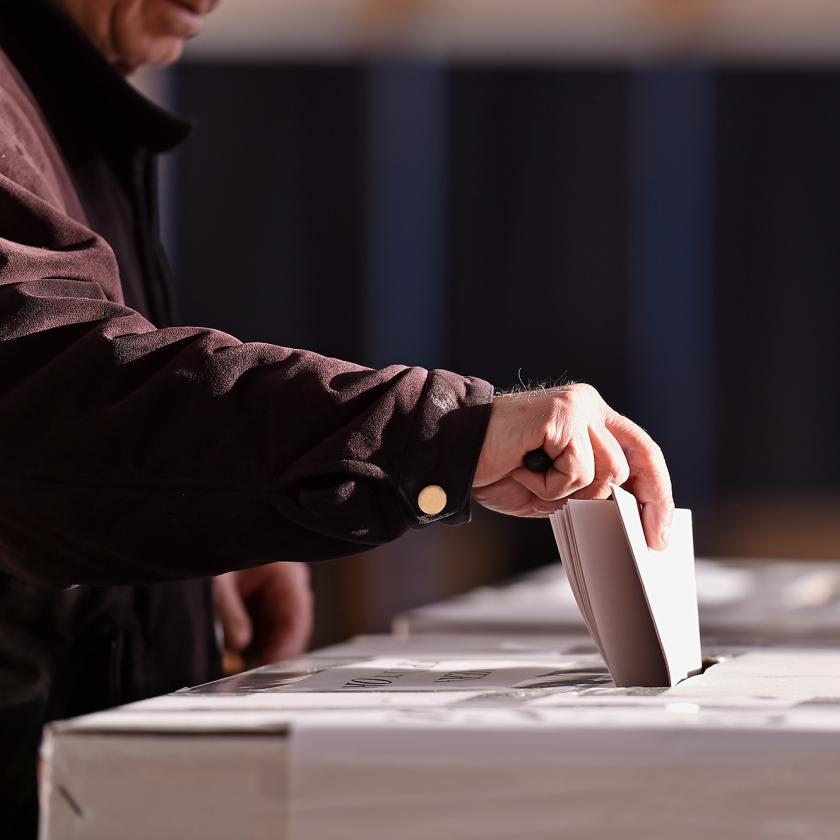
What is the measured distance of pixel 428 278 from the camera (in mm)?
4926

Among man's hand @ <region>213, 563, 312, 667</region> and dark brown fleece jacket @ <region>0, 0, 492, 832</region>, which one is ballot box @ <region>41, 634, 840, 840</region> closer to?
dark brown fleece jacket @ <region>0, 0, 492, 832</region>

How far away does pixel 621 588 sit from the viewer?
84cm

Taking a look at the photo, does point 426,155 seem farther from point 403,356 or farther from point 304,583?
point 304,583

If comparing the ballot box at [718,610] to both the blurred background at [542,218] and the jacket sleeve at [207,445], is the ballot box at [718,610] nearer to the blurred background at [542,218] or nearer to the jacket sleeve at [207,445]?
the jacket sleeve at [207,445]

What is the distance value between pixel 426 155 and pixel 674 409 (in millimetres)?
1322

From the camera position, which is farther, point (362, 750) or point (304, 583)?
point (304, 583)

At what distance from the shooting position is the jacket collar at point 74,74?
3.78 ft

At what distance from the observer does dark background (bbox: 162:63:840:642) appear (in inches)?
188

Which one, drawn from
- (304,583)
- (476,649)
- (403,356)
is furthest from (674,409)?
(476,649)

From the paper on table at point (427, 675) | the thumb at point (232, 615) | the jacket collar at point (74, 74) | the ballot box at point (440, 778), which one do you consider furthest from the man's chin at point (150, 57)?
the ballot box at point (440, 778)

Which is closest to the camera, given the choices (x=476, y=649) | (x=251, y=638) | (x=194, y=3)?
(x=476, y=649)

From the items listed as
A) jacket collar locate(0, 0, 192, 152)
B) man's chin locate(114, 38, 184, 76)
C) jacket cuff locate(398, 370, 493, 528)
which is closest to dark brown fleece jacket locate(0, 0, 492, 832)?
jacket cuff locate(398, 370, 493, 528)

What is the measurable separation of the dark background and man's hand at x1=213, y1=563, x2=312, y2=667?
3.23 m

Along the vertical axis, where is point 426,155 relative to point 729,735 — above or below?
above
